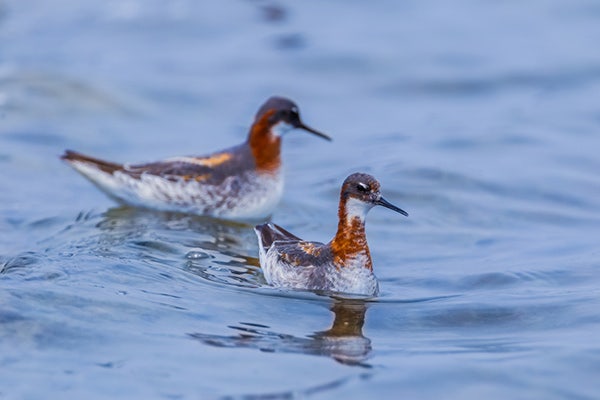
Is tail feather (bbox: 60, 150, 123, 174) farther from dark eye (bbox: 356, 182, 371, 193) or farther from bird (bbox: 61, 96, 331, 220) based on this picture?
dark eye (bbox: 356, 182, 371, 193)

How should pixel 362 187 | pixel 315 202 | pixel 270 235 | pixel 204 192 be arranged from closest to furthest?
pixel 362 187, pixel 270 235, pixel 204 192, pixel 315 202

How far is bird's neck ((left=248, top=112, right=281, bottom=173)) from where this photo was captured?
12.2 meters

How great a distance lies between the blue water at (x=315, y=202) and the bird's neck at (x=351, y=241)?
15.0 inches

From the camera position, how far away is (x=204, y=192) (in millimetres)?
11906

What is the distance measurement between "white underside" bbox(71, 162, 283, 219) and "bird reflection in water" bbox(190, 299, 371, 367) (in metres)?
3.65

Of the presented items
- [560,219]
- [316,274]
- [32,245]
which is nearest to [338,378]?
[316,274]

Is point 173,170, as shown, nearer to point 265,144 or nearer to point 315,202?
point 265,144

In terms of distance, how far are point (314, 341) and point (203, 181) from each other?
14.2 feet

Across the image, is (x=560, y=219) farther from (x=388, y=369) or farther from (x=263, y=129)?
(x=388, y=369)

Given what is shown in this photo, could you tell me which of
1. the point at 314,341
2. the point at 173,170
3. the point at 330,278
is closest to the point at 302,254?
the point at 330,278

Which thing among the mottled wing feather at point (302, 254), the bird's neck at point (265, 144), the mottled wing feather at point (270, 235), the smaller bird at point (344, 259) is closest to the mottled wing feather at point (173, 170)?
the bird's neck at point (265, 144)

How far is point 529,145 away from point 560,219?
2.41 m

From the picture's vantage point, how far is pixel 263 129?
1222 cm

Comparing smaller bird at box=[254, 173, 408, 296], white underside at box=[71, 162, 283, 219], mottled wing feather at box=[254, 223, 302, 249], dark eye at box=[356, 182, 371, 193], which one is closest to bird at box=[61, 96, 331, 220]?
white underside at box=[71, 162, 283, 219]
